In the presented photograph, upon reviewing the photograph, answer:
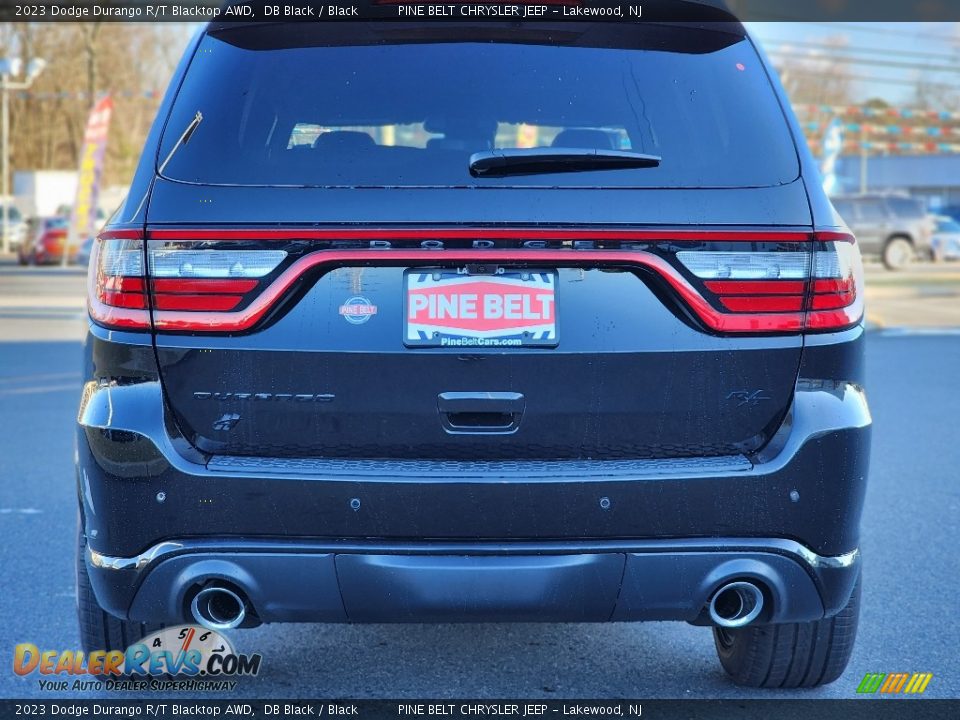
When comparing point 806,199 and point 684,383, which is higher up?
point 806,199

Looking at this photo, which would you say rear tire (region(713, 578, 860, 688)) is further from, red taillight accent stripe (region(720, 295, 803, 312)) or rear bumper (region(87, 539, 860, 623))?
red taillight accent stripe (region(720, 295, 803, 312))

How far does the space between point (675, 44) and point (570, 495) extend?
121cm

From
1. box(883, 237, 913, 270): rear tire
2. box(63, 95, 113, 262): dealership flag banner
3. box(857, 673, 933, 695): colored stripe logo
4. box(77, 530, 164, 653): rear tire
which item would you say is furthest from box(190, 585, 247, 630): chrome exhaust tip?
box(883, 237, 913, 270): rear tire

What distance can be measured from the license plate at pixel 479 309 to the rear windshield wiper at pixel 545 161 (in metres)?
0.24

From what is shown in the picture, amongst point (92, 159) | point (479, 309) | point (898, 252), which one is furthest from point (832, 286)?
point (898, 252)

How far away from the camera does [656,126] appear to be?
123 inches

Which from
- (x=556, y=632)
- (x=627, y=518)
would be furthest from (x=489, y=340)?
(x=556, y=632)

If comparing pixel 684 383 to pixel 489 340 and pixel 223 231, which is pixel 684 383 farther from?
pixel 223 231

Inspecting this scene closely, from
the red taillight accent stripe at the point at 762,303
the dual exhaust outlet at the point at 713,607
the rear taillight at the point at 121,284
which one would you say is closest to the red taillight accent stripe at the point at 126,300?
the rear taillight at the point at 121,284

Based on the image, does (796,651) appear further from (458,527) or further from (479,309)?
(479,309)

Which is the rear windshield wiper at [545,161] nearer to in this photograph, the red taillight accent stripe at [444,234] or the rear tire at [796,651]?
the red taillight accent stripe at [444,234]

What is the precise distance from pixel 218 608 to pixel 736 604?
1.18m

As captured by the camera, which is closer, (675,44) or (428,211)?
(428,211)

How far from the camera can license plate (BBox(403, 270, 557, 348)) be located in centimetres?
281
